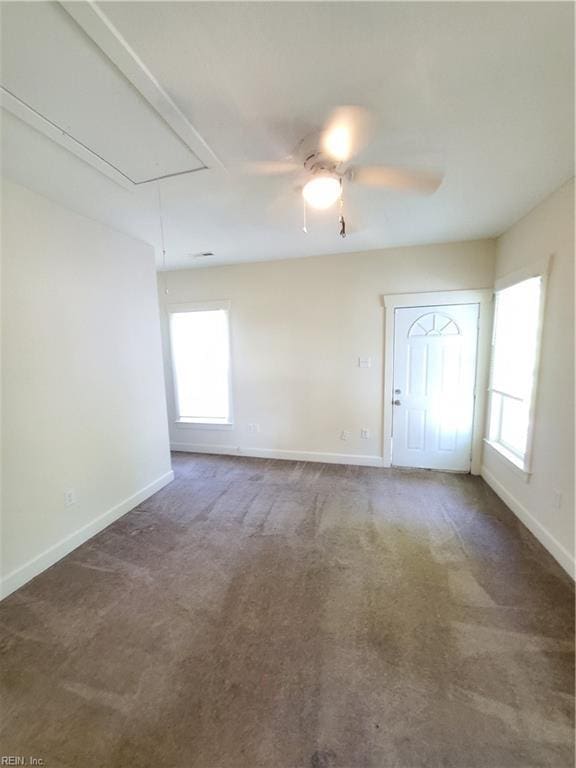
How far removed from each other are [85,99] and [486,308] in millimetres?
3628

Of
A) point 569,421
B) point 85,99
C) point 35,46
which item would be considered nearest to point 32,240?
point 85,99

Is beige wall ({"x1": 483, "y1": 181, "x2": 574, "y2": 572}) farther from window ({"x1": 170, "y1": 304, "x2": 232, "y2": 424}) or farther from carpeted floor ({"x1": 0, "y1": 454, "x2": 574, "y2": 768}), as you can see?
window ({"x1": 170, "y1": 304, "x2": 232, "y2": 424})

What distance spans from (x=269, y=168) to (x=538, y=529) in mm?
3207

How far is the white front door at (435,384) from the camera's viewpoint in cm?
341

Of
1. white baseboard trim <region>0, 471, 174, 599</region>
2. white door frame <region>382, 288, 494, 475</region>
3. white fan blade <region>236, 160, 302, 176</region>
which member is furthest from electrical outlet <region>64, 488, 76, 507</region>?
white door frame <region>382, 288, 494, 475</region>

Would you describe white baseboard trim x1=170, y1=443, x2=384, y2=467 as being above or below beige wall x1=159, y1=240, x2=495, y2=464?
below

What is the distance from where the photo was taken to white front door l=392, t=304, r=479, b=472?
341cm

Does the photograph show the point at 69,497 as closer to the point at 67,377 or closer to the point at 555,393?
the point at 67,377

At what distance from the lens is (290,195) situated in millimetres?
2162

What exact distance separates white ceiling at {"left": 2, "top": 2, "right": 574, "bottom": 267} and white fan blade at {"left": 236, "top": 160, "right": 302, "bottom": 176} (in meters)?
0.06

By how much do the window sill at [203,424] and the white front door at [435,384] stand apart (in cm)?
227

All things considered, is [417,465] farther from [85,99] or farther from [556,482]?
[85,99]

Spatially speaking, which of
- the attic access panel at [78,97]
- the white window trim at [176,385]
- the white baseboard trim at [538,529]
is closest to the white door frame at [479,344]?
the white baseboard trim at [538,529]

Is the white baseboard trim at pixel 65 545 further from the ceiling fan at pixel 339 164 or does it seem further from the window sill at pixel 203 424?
the ceiling fan at pixel 339 164
